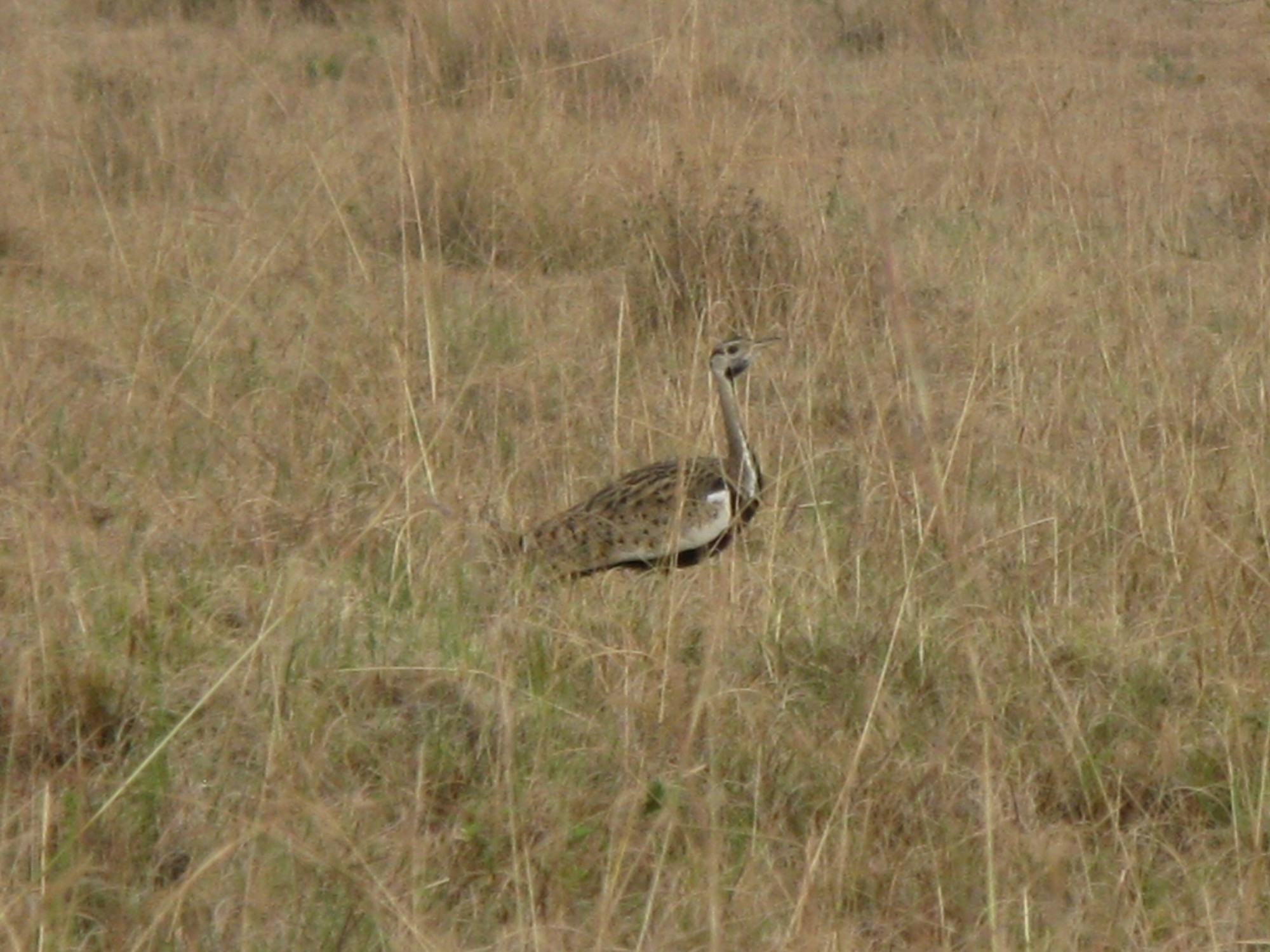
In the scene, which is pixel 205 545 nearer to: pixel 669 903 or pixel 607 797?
pixel 607 797

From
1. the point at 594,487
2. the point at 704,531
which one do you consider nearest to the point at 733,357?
the point at 594,487

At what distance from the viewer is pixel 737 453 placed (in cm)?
363

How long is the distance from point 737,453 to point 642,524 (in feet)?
1.22

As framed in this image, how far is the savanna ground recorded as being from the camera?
2244 mm

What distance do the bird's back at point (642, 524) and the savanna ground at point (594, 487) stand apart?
0.08 metres

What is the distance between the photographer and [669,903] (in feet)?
7.11

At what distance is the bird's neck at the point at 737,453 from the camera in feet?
11.6

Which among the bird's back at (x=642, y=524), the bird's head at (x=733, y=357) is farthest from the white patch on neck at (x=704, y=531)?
the bird's head at (x=733, y=357)

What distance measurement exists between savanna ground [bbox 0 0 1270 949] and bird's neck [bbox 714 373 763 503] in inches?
2.9

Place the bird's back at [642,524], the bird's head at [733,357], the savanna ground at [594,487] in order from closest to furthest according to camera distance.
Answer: the savanna ground at [594,487] → the bird's back at [642,524] → the bird's head at [733,357]

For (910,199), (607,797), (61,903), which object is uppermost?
(61,903)

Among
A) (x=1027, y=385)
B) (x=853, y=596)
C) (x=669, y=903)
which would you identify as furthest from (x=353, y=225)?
(x=669, y=903)

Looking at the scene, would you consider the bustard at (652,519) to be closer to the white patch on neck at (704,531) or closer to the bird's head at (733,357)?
the white patch on neck at (704,531)

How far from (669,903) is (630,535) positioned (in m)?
1.21
